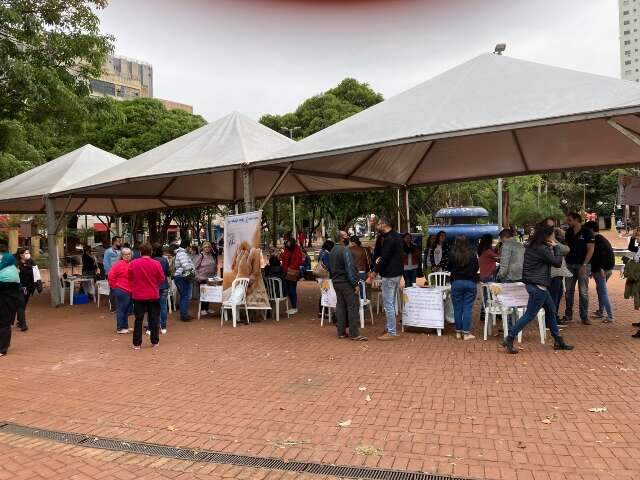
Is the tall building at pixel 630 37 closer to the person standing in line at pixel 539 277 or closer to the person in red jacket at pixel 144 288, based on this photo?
the person standing in line at pixel 539 277

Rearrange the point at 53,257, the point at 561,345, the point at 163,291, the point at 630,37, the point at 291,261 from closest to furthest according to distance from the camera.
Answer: the point at 561,345
the point at 163,291
the point at 291,261
the point at 53,257
the point at 630,37

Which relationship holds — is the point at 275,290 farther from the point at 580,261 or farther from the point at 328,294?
the point at 580,261

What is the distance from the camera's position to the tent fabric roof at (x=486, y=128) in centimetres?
670

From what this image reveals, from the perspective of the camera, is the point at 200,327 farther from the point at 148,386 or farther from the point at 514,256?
the point at 514,256

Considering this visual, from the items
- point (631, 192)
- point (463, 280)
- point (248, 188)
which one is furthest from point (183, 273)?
point (631, 192)

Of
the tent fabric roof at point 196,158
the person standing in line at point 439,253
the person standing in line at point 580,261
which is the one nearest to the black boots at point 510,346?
the person standing in line at point 580,261

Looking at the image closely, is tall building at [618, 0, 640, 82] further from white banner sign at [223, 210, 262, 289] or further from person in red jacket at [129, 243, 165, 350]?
person in red jacket at [129, 243, 165, 350]

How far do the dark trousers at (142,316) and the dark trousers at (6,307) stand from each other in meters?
1.90

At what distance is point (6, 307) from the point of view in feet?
25.1

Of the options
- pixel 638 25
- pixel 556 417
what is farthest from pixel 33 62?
pixel 638 25

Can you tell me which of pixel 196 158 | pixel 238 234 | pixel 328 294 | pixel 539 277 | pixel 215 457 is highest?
pixel 196 158

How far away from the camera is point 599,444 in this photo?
3846 mm

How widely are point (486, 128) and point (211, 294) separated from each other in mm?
6012

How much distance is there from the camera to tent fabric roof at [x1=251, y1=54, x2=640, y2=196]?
6.70 metres
